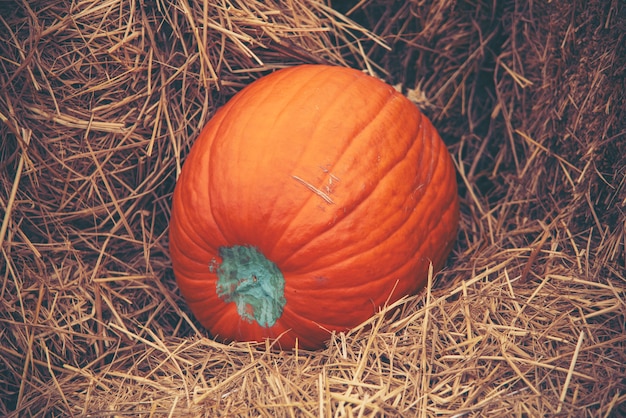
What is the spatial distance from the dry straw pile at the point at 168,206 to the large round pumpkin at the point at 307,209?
0.14m

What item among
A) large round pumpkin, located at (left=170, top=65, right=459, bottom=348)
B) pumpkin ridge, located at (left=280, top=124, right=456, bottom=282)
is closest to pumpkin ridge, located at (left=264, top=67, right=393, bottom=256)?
large round pumpkin, located at (left=170, top=65, right=459, bottom=348)

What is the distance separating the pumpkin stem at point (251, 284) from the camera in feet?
6.72

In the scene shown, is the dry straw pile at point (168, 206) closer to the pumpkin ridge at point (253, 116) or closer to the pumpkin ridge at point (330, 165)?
the pumpkin ridge at point (253, 116)

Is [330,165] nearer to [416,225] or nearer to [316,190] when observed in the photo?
[316,190]

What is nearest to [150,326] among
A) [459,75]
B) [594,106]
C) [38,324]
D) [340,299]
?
[38,324]

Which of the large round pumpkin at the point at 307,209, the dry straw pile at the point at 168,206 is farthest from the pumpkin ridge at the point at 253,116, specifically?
the dry straw pile at the point at 168,206

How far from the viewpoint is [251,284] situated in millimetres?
2082

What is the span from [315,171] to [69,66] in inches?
41.6

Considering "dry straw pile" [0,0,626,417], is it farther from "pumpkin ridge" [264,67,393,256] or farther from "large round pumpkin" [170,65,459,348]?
"pumpkin ridge" [264,67,393,256]

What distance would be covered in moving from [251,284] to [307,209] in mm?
377

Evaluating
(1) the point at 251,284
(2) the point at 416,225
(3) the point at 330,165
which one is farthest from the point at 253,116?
(2) the point at 416,225

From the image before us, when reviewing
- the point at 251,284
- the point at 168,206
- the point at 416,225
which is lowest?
the point at 168,206

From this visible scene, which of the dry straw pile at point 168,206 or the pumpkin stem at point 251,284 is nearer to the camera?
the dry straw pile at point 168,206

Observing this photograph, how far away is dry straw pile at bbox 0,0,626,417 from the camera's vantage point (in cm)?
188
